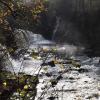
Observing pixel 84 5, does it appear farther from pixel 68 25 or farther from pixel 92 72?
pixel 92 72

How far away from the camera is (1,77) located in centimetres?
820

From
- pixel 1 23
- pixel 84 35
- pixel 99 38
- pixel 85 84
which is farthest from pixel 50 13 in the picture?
pixel 1 23

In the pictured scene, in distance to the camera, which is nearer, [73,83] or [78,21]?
[73,83]

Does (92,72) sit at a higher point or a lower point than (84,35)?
lower

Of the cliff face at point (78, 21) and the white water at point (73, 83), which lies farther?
the cliff face at point (78, 21)

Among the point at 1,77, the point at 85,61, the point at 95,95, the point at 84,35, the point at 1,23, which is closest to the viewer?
the point at 1,77

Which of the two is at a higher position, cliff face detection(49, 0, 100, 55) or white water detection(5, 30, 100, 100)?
cliff face detection(49, 0, 100, 55)

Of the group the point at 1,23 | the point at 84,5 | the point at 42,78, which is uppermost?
the point at 84,5

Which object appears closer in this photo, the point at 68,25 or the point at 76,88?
the point at 76,88

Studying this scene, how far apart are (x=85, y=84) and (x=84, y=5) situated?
28.3 m

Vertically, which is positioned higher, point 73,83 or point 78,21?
point 78,21

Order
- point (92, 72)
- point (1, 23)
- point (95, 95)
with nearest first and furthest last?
point (1, 23) → point (95, 95) → point (92, 72)

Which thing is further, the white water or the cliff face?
the cliff face

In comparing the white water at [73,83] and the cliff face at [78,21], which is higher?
the cliff face at [78,21]
